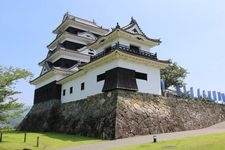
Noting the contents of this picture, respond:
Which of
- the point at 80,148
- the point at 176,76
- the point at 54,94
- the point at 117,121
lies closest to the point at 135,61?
the point at 117,121

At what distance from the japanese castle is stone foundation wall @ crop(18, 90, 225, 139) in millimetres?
1094

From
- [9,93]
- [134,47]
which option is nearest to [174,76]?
[134,47]

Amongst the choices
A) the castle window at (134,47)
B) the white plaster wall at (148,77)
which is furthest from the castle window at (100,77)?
the castle window at (134,47)

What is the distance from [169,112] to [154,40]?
23.9 feet

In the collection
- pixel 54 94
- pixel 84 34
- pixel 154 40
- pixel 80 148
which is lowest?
pixel 80 148

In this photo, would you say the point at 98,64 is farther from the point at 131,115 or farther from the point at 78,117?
the point at 131,115

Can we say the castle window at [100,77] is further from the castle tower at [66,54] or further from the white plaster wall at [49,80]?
the white plaster wall at [49,80]

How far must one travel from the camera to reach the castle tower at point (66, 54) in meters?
28.1

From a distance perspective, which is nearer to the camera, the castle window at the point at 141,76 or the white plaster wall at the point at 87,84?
the castle window at the point at 141,76

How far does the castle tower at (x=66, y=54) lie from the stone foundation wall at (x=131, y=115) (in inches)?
180

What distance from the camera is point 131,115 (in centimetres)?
1744

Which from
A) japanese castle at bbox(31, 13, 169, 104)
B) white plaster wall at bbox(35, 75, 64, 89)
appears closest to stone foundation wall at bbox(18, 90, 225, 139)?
japanese castle at bbox(31, 13, 169, 104)

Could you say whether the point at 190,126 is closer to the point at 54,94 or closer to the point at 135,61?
the point at 135,61

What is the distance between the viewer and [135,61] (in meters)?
20.2
